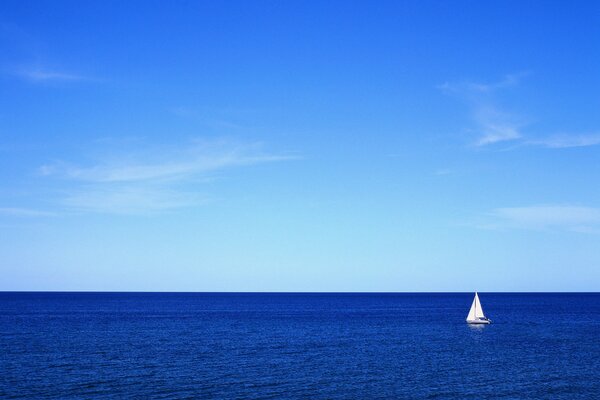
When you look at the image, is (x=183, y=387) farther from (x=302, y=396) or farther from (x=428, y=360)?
(x=428, y=360)

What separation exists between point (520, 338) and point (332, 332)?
31.9 m

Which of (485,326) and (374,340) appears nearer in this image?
(374,340)

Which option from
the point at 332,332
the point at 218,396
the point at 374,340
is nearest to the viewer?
the point at 218,396

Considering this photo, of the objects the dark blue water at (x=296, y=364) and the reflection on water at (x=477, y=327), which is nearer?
the dark blue water at (x=296, y=364)

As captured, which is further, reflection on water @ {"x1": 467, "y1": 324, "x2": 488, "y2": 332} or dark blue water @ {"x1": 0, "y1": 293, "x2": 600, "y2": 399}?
reflection on water @ {"x1": 467, "y1": 324, "x2": 488, "y2": 332}

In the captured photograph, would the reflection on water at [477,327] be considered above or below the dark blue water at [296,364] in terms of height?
above

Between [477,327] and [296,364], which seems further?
[477,327]

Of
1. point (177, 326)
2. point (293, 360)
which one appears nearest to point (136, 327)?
point (177, 326)

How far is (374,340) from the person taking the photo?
95000mm

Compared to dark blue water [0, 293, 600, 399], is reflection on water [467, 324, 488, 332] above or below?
above

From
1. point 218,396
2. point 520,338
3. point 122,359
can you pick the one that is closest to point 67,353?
point 122,359

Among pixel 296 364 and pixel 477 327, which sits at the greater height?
pixel 477 327

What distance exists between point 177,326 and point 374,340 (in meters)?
47.1

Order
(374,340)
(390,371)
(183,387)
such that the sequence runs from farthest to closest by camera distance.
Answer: (374,340)
(390,371)
(183,387)
